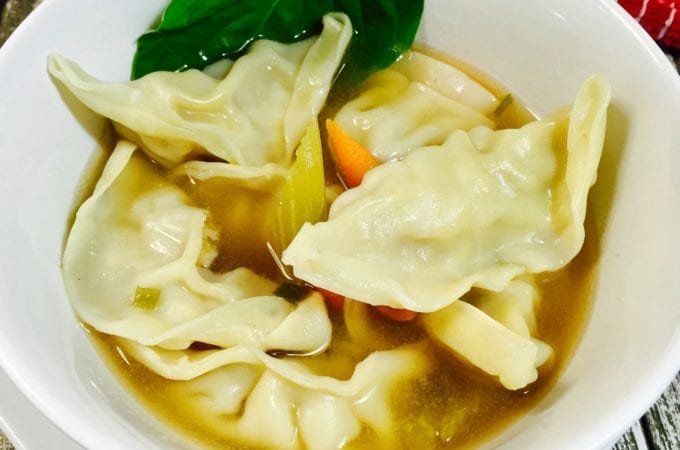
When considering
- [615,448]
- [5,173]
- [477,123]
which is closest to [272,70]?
[477,123]

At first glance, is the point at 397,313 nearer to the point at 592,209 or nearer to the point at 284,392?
the point at 284,392

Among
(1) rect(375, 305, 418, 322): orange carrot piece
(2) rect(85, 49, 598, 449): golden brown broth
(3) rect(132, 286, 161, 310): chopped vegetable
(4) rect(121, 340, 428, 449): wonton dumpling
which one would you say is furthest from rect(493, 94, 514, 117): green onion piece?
(3) rect(132, 286, 161, 310): chopped vegetable

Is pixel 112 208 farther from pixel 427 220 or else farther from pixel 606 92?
pixel 606 92

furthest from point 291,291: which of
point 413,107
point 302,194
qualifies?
point 413,107

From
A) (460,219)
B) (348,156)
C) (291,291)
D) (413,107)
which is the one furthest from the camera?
(413,107)

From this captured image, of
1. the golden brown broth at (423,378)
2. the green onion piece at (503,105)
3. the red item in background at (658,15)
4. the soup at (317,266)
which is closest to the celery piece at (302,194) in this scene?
the soup at (317,266)

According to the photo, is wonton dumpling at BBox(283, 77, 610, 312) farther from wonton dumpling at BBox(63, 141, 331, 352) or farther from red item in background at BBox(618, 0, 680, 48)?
red item in background at BBox(618, 0, 680, 48)

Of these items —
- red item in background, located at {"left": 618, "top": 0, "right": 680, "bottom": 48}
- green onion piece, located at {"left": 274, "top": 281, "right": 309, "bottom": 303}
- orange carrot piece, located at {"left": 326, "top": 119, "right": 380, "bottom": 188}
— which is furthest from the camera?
red item in background, located at {"left": 618, "top": 0, "right": 680, "bottom": 48}
